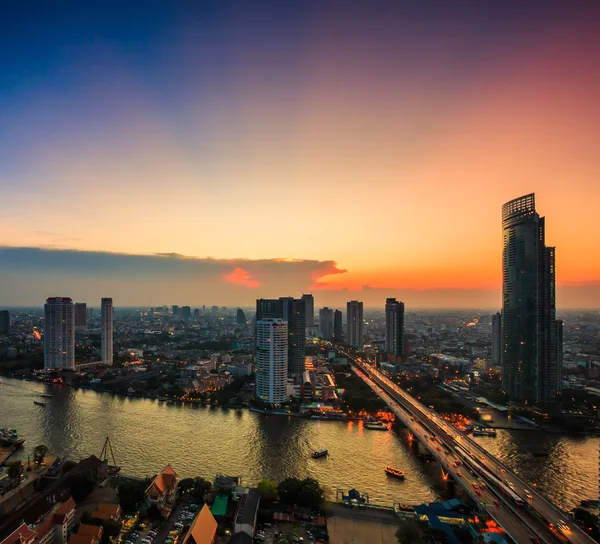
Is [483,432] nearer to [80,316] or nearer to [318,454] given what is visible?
[318,454]

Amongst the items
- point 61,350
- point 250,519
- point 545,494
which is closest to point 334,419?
point 545,494

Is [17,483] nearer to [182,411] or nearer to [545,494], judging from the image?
[182,411]

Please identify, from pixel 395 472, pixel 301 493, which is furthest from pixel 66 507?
pixel 395 472

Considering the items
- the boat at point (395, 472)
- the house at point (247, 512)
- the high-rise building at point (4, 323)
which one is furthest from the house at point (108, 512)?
the high-rise building at point (4, 323)

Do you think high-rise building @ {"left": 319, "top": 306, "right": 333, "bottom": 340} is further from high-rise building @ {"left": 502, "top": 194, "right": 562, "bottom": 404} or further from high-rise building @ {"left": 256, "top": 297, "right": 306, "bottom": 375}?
high-rise building @ {"left": 502, "top": 194, "right": 562, "bottom": 404}

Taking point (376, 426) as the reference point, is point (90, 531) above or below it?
above

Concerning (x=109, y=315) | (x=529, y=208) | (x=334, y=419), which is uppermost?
(x=529, y=208)
